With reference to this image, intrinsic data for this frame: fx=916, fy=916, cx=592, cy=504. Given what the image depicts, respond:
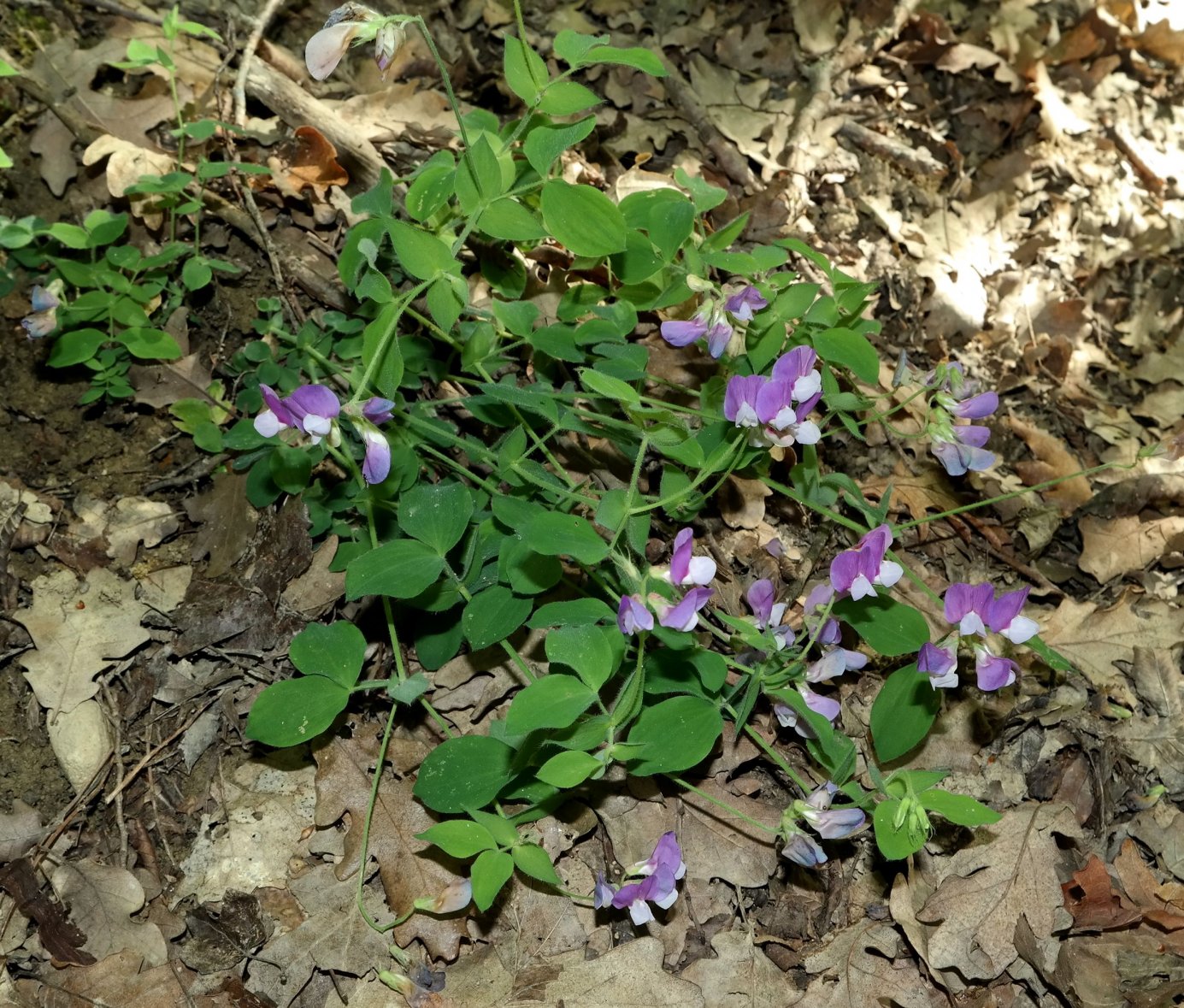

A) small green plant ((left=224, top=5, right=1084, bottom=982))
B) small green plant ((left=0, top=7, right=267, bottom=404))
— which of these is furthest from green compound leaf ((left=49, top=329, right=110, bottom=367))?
small green plant ((left=224, top=5, right=1084, bottom=982))

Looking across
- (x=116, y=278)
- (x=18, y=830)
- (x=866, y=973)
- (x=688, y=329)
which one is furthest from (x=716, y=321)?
(x=18, y=830)

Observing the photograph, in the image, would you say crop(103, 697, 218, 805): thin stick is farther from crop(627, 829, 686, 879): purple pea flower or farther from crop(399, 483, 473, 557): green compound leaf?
crop(627, 829, 686, 879): purple pea flower

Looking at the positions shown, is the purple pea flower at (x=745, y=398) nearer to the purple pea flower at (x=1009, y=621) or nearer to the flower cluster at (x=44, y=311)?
the purple pea flower at (x=1009, y=621)

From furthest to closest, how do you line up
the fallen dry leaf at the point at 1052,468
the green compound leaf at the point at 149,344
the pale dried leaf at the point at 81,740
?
the fallen dry leaf at the point at 1052,468 < the green compound leaf at the point at 149,344 < the pale dried leaf at the point at 81,740

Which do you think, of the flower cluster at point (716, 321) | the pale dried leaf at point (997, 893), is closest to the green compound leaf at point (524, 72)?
the flower cluster at point (716, 321)

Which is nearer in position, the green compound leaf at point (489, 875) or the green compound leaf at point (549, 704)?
the green compound leaf at point (549, 704)

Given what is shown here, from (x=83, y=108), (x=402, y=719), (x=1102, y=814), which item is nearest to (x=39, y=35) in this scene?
(x=83, y=108)
